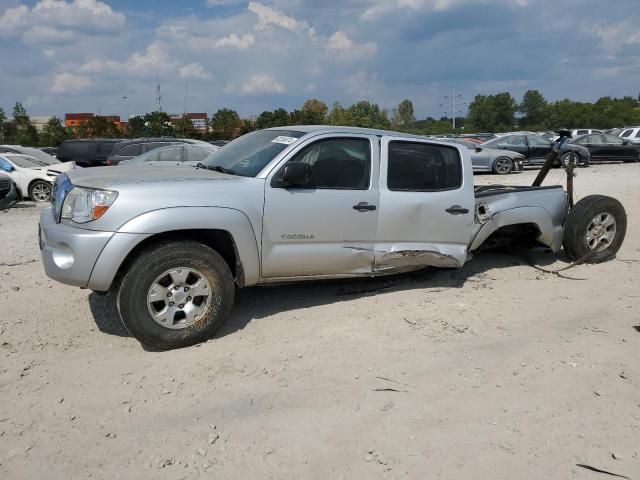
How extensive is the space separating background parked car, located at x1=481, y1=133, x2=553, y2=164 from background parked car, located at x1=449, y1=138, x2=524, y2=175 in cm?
136

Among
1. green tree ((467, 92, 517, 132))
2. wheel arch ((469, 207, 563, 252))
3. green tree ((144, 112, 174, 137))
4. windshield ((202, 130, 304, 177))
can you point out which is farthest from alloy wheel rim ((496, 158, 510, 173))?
green tree ((467, 92, 517, 132))

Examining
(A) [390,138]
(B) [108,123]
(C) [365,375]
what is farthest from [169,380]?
(B) [108,123]

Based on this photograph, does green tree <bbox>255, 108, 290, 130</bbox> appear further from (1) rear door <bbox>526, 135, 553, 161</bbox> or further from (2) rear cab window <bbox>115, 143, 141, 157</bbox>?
(2) rear cab window <bbox>115, 143, 141, 157</bbox>

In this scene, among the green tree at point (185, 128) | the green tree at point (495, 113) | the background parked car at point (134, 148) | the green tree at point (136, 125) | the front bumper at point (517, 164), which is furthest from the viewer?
the green tree at point (495, 113)

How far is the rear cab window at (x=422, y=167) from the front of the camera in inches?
210

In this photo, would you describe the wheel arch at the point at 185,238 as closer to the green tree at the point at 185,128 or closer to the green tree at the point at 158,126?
the green tree at the point at 185,128

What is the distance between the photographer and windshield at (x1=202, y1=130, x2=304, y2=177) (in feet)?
16.1

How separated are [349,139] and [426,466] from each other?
10.0 feet

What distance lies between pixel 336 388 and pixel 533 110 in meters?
97.9

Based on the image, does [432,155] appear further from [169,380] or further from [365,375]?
[169,380]

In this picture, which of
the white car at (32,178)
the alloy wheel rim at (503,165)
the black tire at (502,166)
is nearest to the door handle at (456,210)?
the white car at (32,178)

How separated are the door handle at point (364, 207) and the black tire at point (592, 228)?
122 inches

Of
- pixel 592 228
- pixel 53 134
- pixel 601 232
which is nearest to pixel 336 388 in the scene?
pixel 592 228

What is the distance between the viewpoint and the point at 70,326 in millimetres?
4805
